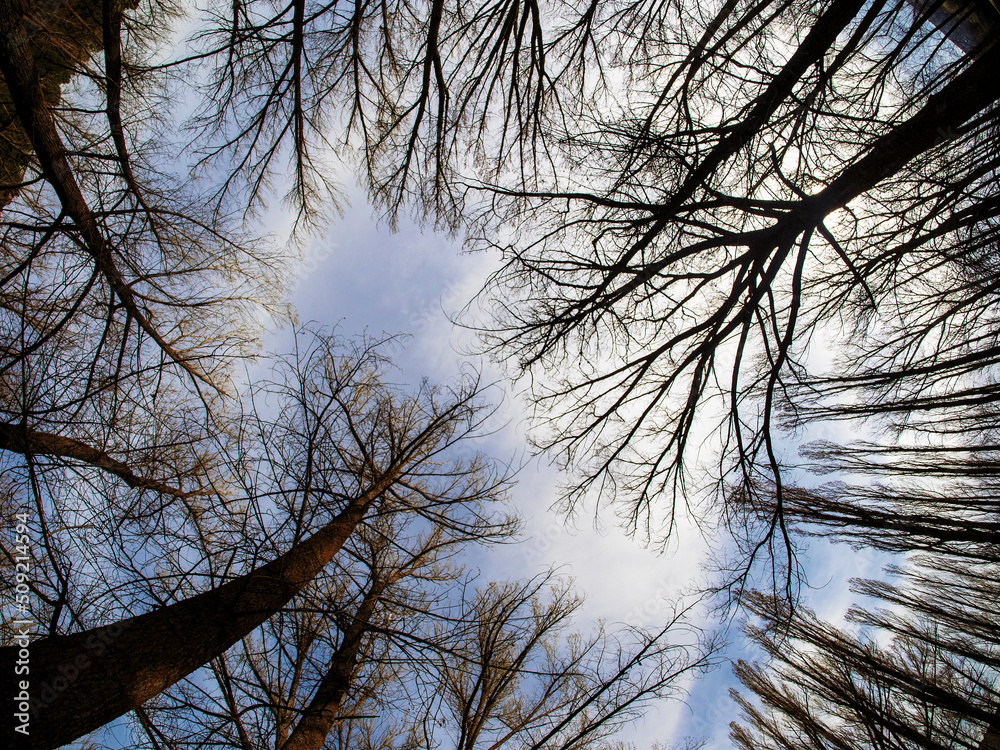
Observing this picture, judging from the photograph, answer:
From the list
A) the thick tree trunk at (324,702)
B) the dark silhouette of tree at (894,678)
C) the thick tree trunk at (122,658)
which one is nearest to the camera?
the thick tree trunk at (122,658)

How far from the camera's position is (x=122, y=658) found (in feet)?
7.09

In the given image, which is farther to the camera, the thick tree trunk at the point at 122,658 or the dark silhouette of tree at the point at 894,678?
the dark silhouette of tree at the point at 894,678

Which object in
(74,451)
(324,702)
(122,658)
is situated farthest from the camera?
(74,451)

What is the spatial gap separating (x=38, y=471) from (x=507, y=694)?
5426 mm

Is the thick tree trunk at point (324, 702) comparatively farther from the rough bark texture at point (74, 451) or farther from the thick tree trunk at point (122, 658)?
the rough bark texture at point (74, 451)

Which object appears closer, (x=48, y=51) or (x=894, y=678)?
(x=48, y=51)

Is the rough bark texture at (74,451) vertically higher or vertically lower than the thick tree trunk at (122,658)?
higher

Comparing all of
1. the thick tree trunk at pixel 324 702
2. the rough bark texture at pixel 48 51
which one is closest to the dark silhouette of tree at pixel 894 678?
the thick tree trunk at pixel 324 702

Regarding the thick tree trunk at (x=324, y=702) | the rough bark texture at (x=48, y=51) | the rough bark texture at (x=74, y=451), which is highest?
the rough bark texture at (x=48, y=51)

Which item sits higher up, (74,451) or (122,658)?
(74,451)

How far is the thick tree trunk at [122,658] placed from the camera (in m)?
1.89

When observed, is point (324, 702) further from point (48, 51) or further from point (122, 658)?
point (48, 51)

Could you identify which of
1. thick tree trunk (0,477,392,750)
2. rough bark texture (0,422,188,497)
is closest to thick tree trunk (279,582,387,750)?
thick tree trunk (0,477,392,750)

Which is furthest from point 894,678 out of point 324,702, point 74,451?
point 74,451
